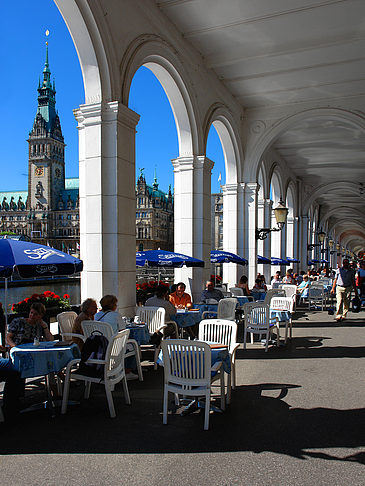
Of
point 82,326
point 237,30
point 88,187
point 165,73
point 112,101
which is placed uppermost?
point 237,30

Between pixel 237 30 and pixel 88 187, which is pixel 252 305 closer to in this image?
pixel 88 187

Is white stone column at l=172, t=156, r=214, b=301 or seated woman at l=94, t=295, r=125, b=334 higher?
white stone column at l=172, t=156, r=214, b=301

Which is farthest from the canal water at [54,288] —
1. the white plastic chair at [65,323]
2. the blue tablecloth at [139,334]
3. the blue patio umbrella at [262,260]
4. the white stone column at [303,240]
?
the blue tablecloth at [139,334]

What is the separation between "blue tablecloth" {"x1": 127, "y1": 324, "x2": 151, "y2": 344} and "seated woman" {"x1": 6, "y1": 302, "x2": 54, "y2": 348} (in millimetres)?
1255

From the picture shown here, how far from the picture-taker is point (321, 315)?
39.7ft

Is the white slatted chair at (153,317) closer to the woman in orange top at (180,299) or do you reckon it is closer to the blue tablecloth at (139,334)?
the blue tablecloth at (139,334)

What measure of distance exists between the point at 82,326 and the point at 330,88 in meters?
10.1

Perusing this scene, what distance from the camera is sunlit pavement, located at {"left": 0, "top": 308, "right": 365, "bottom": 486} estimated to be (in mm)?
3088

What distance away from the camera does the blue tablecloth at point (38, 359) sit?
4242 millimetres

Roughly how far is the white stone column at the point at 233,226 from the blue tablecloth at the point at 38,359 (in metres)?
9.38

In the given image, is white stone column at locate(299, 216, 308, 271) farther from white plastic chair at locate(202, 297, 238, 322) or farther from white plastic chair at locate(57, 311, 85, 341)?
white plastic chair at locate(57, 311, 85, 341)

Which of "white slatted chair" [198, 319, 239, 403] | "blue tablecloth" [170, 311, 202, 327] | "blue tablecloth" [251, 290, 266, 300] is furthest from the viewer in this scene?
"blue tablecloth" [251, 290, 266, 300]

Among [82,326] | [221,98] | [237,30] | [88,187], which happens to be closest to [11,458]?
[82,326]

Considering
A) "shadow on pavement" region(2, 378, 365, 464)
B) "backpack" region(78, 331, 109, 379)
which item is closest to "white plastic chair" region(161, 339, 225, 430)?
"shadow on pavement" region(2, 378, 365, 464)
